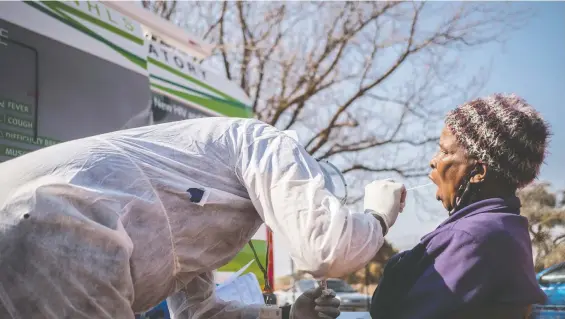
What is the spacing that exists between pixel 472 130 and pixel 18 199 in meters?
1.43

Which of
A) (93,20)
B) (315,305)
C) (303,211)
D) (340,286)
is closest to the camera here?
(303,211)

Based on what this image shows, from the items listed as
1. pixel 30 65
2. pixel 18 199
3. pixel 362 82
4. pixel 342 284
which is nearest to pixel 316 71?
pixel 362 82

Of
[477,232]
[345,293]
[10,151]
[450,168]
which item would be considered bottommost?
[345,293]

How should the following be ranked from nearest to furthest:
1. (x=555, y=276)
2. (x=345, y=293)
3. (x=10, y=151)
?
(x=10, y=151) < (x=555, y=276) < (x=345, y=293)

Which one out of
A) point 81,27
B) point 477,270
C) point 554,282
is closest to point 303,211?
point 477,270

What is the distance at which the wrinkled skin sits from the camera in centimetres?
227

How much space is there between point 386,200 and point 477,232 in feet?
0.99

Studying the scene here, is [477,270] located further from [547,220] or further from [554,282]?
[547,220]

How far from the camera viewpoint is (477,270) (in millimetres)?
2035

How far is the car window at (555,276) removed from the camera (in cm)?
394

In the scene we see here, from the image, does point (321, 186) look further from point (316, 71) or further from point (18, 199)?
point (316, 71)

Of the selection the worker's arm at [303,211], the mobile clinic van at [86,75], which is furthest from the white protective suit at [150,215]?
the mobile clinic van at [86,75]

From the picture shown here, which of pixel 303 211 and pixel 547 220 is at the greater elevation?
pixel 303 211

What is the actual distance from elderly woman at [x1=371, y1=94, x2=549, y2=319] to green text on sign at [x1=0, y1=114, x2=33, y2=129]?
1.94m
